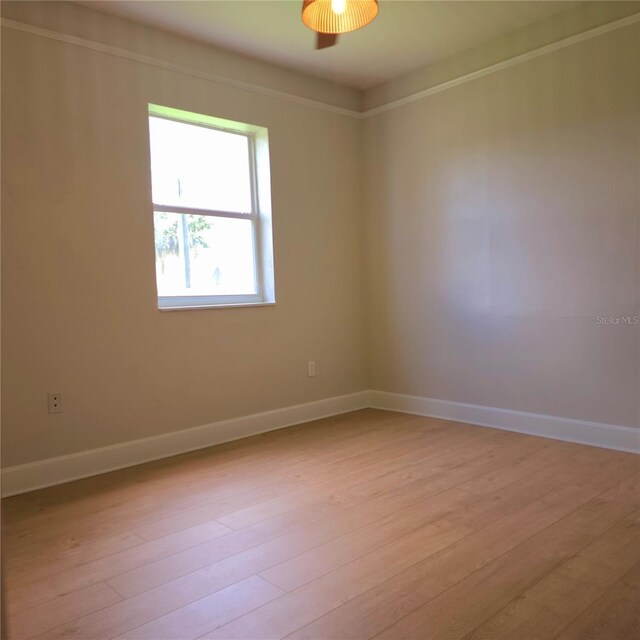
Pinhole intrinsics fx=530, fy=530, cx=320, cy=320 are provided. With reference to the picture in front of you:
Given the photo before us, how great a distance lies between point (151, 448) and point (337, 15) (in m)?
2.55

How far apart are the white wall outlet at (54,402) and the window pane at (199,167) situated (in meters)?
1.33

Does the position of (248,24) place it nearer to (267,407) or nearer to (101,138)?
(101,138)

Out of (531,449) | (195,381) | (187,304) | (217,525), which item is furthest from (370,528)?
(187,304)

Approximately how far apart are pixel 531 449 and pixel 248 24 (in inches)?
122

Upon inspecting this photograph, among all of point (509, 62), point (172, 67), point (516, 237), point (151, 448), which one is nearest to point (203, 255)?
point (172, 67)

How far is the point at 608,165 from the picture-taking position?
3098 millimetres

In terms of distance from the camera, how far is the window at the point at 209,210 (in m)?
3.43

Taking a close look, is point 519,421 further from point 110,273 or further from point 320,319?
point 110,273

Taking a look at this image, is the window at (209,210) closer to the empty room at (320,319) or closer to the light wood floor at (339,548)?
the empty room at (320,319)

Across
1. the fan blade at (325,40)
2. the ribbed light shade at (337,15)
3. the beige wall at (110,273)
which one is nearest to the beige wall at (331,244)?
the beige wall at (110,273)

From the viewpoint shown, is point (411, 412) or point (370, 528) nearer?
point (370, 528)

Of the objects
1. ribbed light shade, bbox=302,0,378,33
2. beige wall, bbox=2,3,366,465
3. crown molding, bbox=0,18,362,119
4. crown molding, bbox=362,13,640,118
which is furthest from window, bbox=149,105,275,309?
ribbed light shade, bbox=302,0,378,33

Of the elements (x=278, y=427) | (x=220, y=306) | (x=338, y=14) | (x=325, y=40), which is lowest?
(x=278, y=427)

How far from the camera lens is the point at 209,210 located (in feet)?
11.9
